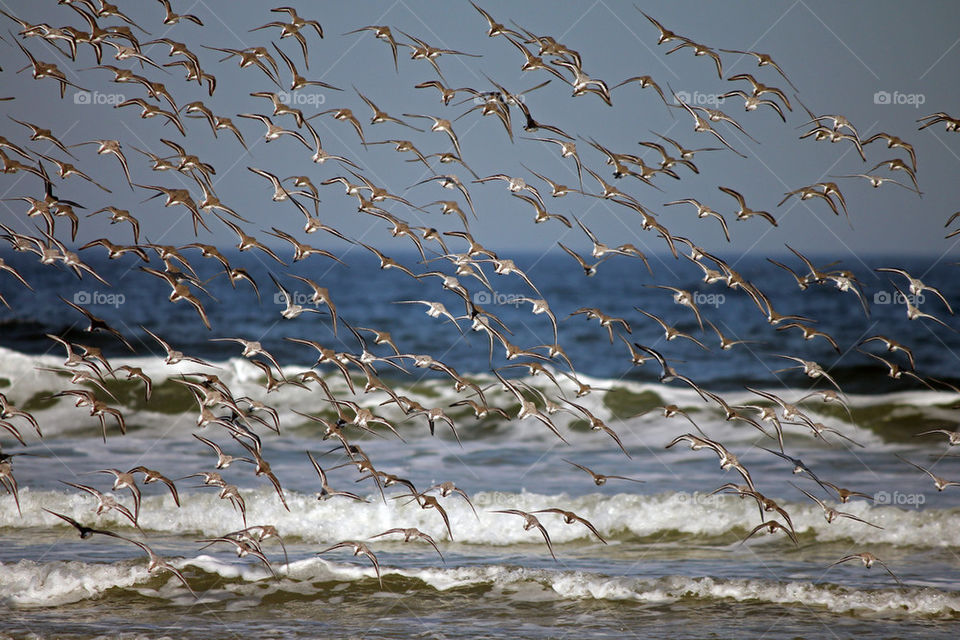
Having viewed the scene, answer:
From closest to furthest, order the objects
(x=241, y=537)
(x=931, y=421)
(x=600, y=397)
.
Result: 1. (x=241, y=537)
2. (x=931, y=421)
3. (x=600, y=397)

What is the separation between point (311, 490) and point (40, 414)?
31.3 feet

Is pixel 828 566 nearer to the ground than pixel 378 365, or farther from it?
nearer to the ground

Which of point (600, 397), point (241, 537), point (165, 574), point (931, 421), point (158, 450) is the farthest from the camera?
point (600, 397)

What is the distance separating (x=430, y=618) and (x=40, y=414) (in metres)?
15.1

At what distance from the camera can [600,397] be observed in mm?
25250

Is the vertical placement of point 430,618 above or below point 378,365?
below

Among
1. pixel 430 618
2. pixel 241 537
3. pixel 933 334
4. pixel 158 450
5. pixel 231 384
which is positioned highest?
pixel 933 334

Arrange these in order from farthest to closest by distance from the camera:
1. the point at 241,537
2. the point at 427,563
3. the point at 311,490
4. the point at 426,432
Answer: the point at 426,432 < the point at 311,490 < the point at 427,563 < the point at 241,537

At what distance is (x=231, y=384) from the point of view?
25953mm

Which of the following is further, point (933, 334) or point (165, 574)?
point (933, 334)

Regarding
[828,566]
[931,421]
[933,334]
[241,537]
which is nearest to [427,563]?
[241,537]

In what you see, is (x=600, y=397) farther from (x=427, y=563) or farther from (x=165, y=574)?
(x=165, y=574)

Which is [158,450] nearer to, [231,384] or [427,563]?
[231,384]

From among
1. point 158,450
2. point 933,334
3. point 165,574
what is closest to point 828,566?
point 165,574
